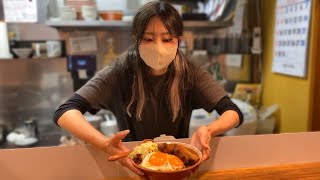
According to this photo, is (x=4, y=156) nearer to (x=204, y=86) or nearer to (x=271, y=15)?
(x=204, y=86)

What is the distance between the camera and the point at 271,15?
2.20 metres

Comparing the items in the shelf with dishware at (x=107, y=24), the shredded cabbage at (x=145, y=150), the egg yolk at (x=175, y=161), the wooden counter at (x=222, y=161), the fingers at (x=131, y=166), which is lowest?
the wooden counter at (x=222, y=161)

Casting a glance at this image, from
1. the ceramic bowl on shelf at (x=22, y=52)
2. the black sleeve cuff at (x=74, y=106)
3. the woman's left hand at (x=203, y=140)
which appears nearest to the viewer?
the woman's left hand at (x=203, y=140)

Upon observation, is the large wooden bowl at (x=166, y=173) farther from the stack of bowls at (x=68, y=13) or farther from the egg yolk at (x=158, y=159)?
the stack of bowls at (x=68, y=13)

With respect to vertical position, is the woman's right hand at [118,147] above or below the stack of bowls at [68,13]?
below

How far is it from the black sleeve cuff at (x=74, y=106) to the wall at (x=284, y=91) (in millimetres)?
1405

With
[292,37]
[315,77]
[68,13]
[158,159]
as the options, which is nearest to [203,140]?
[158,159]

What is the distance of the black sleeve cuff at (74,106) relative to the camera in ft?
2.83

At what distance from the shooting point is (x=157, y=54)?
3.09 ft

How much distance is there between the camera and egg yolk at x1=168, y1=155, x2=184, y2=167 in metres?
0.63

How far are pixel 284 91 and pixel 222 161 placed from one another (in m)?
1.38

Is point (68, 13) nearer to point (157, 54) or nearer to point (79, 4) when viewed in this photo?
point (79, 4)

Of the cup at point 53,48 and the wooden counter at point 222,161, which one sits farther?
the cup at point 53,48

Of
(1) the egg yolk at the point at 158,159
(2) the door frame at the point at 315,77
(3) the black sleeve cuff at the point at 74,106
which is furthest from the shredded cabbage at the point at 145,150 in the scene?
(2) the door frame at the point at 315,77
